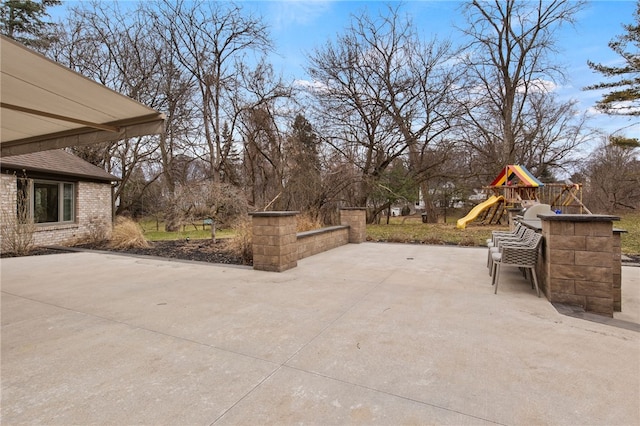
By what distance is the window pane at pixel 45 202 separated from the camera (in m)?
10.3

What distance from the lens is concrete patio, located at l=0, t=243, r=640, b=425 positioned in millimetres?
1769

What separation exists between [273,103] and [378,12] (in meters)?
7.24

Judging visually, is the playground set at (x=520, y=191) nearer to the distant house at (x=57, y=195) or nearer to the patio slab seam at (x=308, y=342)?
the patio slab seam at (x=308, y=342)

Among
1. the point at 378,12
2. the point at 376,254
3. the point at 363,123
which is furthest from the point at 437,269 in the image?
the point at 378,12

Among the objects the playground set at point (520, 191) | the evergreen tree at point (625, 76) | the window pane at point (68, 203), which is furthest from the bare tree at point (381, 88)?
the window pane at point (68, 203)

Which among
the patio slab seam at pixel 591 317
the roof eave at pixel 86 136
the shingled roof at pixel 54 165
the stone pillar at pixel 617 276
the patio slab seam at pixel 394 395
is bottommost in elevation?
the patio slab seam at pixel 394 395

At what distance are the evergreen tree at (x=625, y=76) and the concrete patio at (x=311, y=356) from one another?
10.5m

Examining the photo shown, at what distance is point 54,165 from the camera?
10.7 meters

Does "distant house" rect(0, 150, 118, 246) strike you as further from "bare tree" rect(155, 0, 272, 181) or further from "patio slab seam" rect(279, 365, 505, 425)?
"patio slab seam" rect(279, 365, 505, 425)

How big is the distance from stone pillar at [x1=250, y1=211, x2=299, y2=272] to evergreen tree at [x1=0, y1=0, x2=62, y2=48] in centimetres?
1700

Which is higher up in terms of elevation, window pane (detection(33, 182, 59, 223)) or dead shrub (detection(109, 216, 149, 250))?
window pane (detection(33, 182, 59, 223))

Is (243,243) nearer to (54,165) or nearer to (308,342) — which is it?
(308,342)

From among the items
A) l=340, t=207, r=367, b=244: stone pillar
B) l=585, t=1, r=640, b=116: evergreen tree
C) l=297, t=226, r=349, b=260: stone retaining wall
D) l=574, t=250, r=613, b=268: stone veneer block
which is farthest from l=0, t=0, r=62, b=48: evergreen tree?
l=585, t=1, r=640, b=116: evergreen tree

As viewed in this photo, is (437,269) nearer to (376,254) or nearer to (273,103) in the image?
(376,254)
